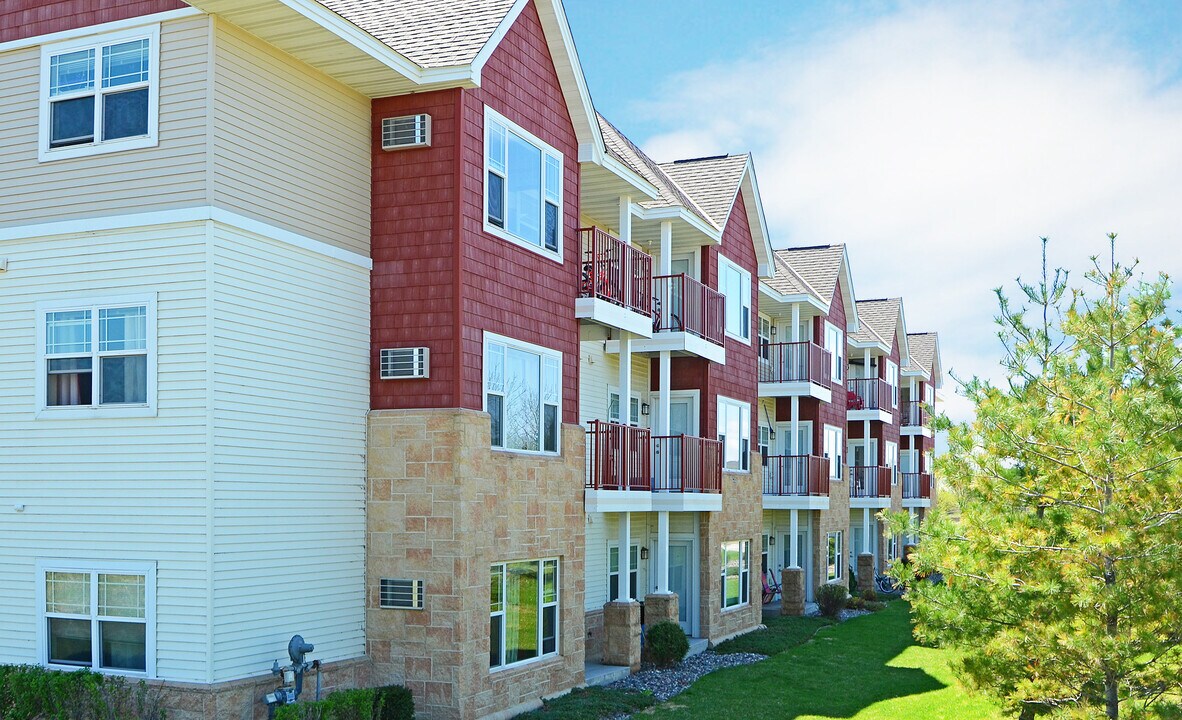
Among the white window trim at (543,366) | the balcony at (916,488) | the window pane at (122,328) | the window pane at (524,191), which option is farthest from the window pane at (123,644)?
the balcony at (916,488)

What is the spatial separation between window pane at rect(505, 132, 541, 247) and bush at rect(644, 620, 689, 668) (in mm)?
8854

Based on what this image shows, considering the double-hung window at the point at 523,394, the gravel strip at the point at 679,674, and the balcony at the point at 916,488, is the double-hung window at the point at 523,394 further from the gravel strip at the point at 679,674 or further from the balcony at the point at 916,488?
the balcony at the point at 916,488

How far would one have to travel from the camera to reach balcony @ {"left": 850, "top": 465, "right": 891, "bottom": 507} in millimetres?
43875

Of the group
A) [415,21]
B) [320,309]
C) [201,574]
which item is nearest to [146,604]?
[201,574]

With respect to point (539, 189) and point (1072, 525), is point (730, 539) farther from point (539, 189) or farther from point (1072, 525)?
point (1072, 525)

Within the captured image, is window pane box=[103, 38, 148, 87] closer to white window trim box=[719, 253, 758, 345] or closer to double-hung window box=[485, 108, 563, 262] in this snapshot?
double-hung window box=[485, 108, 563, 262]

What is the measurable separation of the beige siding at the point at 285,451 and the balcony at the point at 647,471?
17.6ft

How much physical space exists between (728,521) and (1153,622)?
16.3 m

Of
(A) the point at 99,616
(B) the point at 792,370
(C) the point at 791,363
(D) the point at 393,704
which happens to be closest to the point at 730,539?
(B) the point at 792,370

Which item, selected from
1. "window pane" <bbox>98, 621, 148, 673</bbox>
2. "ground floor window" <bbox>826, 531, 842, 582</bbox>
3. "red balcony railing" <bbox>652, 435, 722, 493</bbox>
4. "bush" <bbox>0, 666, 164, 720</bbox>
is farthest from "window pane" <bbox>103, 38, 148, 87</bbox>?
"ground floor window" <bbox>826, 531, 842, 582</bbox>

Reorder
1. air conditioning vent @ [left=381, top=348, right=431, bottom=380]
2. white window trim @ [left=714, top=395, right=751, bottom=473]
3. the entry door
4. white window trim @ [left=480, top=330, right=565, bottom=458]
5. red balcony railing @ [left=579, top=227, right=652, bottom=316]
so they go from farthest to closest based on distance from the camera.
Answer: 1. white window trim @ [left=714, top=395, right=751, bottom=473]
2. the entry door
3. red balcony railing @ [left=579, top=227, right=652, bottom=316]
4. white window trim @ [left=480, top=330, right=565, bottom=458]
5. air conditioning vent @ [left=381, top=348, right=431, bottom=380]

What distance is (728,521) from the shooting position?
2784cm

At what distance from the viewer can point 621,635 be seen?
72.4 ft

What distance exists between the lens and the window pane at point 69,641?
13.9 m
